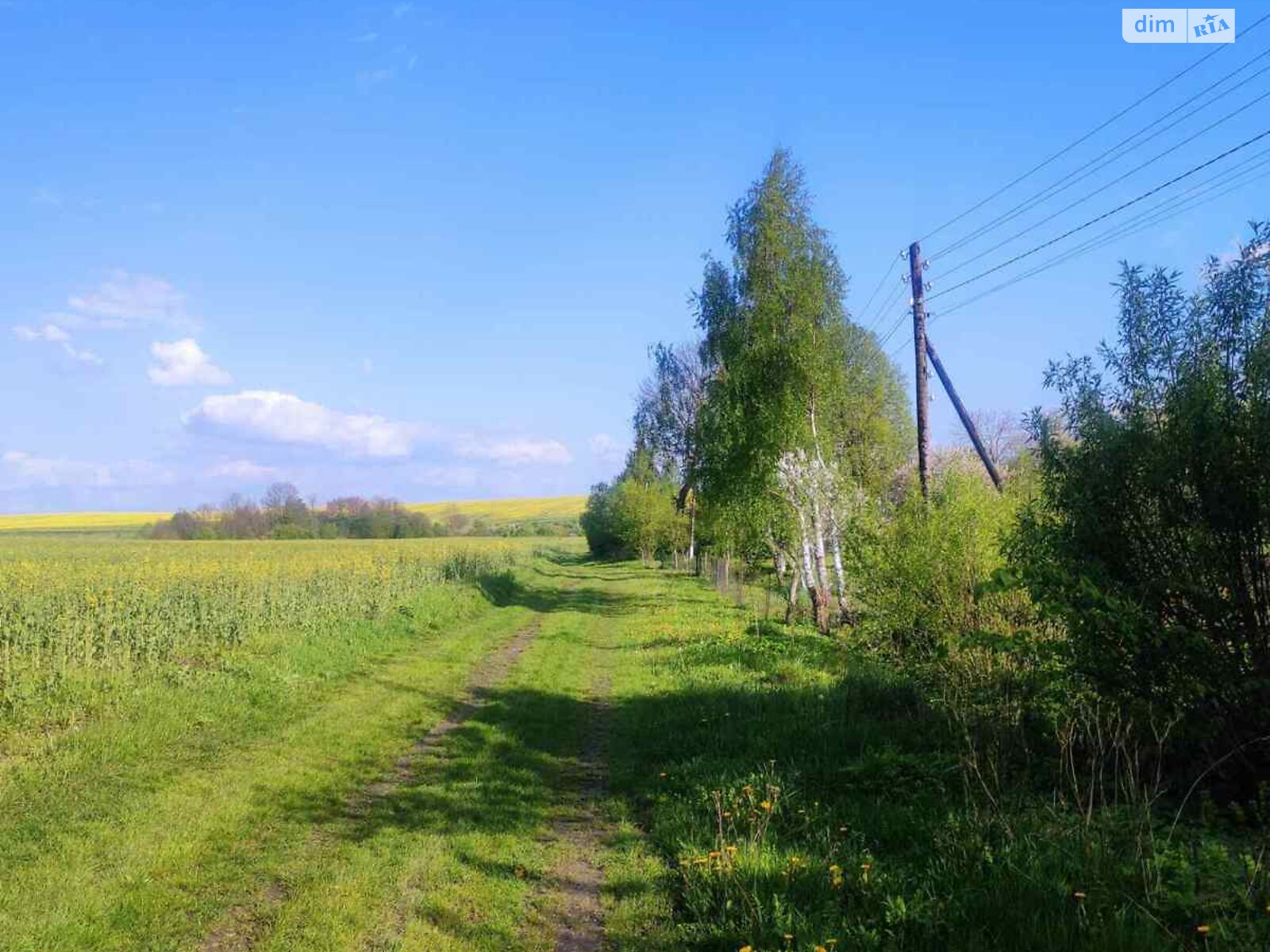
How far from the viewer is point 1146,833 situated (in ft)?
15.8

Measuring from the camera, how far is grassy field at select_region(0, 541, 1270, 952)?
433 centimetres

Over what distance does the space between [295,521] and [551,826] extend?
330 feet

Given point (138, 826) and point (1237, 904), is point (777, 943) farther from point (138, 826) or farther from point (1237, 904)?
point (138, 826)

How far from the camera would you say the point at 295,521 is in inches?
3834

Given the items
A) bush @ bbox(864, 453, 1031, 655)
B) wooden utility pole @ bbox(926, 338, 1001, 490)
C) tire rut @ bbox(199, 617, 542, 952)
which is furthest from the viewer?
wooden utility pole @ bbox(926, 338, 1001, 490)

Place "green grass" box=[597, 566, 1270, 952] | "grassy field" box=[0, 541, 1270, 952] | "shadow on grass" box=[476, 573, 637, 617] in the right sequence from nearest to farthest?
"green grass" box=[597, 566, 1270, 952] → "grassy field" box=[0, 541, 1270, 952] → "shadow on grass" box=[476, 573, 637, 617]

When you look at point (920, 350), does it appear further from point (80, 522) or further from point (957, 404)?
point (80, 522)

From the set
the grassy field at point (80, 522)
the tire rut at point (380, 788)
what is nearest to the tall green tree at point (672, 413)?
the tire rut at point (380, 788)

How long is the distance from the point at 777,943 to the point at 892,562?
23.2 feet

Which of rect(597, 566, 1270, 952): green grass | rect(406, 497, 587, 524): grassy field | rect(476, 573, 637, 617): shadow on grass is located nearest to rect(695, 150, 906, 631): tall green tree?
rect(476, 573, 637, 617): shadow on grass

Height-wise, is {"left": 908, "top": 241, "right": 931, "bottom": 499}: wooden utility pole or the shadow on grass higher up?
{"left": 908, "top": 241, "right": 931, "bottom": 499}: wooden utility pole

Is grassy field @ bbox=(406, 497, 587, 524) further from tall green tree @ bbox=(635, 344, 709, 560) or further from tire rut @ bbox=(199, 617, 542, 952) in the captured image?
tire rut @ bbox=(199, 617, 542, 952)

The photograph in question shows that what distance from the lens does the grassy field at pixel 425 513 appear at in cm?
10269

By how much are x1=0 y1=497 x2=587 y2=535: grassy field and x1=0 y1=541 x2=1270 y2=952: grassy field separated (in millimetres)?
100551
